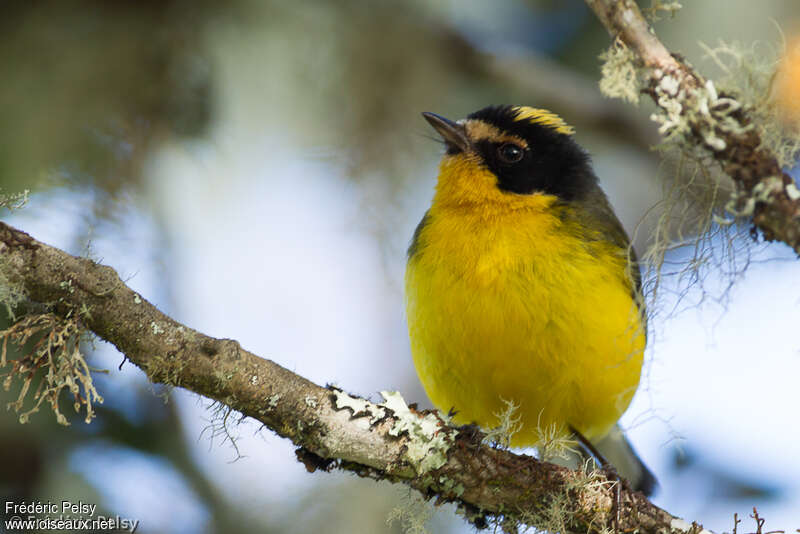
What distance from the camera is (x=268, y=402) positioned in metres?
2.36

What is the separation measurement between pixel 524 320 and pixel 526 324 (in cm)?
2

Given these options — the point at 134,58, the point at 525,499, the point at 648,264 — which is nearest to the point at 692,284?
the point at 648,264

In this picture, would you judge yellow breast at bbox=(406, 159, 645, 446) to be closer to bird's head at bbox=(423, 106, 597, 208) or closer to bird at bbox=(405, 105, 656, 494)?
bird at bbox=(405, 105, 656, 494)

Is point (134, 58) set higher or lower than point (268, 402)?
higher

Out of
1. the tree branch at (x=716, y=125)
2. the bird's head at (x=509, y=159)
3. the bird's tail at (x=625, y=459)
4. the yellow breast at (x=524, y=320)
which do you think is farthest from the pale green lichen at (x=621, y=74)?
the bird's tail at (x=625, y=459)

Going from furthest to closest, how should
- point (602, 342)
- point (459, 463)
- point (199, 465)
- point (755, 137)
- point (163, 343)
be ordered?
point (199, 465) → point (602, 342) → point (459, 463) → point (163, 343) → point (755, 137)

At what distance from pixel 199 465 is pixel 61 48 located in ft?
6.11

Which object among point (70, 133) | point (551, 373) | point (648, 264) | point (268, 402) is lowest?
point (268, 402)

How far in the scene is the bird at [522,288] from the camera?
3.43m

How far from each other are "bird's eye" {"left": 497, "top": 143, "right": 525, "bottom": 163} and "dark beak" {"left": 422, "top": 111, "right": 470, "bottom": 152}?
16cm

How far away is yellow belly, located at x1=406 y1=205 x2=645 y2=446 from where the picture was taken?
3.42 metres

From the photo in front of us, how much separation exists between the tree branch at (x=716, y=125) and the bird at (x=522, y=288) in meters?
1.22

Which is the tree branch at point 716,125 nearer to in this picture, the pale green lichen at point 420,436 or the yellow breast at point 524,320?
the pale green lichen at point 420,436

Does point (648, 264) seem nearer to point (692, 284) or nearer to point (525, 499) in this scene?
point (692, 284)
